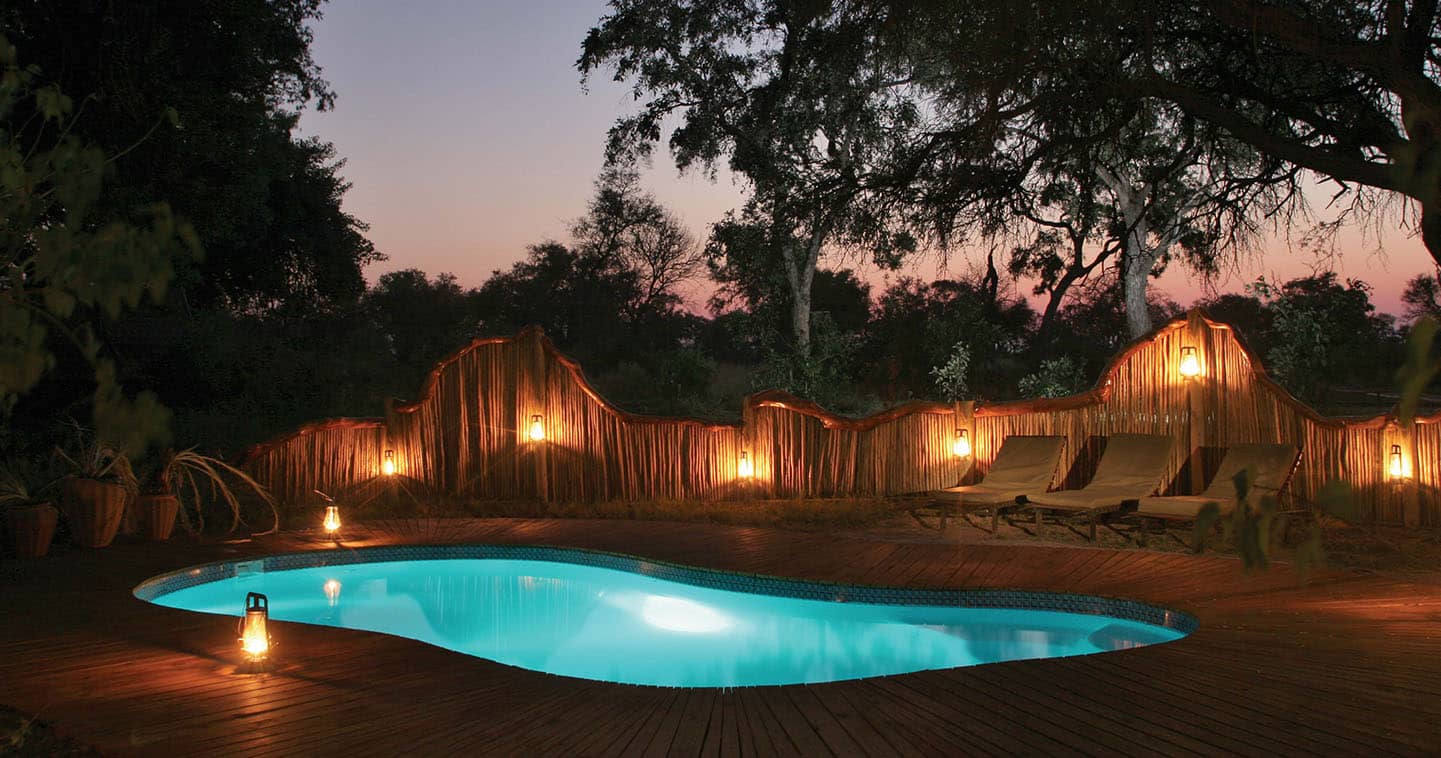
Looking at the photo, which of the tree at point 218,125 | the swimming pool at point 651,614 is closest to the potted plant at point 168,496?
the swimming pool at point 651,614

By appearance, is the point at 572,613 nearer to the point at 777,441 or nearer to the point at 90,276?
the point at 777,441

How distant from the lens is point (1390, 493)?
766 centimetres

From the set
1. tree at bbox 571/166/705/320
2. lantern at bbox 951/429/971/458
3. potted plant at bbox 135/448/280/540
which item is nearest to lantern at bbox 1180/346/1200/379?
lantern at bbox 951/429/971/458

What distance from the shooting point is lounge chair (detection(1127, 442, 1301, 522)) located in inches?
286

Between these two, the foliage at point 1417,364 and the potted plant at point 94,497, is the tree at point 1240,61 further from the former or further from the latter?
the potted plant at point 94,497

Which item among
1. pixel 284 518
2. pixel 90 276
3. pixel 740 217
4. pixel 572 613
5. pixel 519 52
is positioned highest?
pixel 519 52

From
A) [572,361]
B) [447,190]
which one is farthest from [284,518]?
[447,190]

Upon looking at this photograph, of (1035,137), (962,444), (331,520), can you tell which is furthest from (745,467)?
(1035,137)

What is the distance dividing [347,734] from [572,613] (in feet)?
11.3

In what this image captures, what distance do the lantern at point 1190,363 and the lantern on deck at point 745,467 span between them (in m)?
3.74

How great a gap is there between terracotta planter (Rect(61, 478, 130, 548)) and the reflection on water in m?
1.20

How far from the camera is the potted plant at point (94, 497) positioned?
7.49 m

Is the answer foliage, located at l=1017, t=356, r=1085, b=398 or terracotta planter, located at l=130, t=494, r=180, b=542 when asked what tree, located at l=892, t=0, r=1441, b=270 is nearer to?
terracotta planter, located at l=130, t=494, r=180, b=542

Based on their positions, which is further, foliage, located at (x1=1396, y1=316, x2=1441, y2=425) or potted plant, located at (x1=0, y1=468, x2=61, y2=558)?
potted plant, located at (x1=0, y1=468, x2=61, y2=558)
